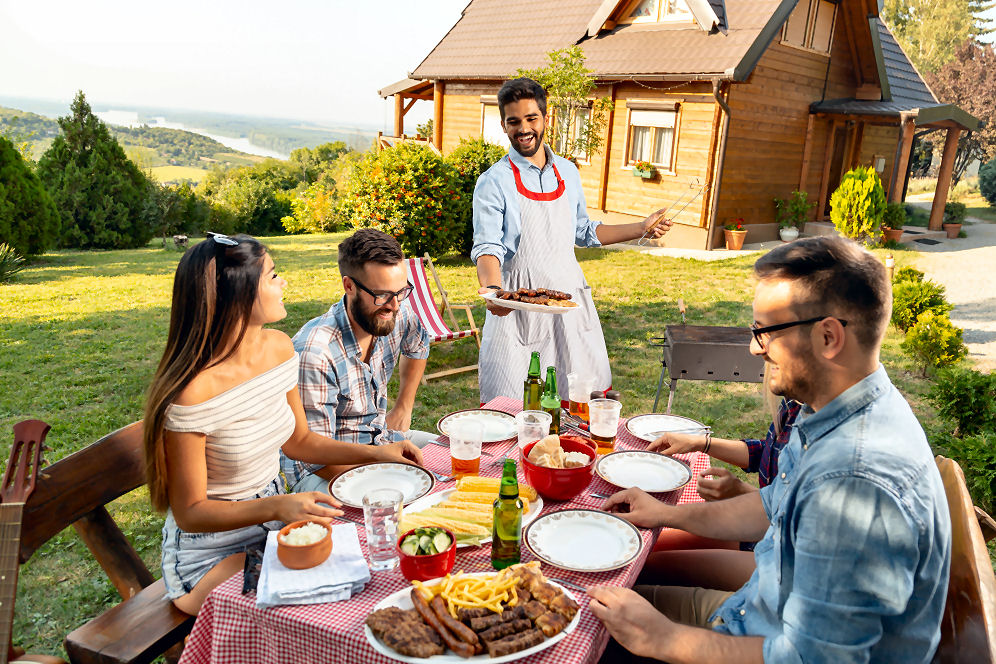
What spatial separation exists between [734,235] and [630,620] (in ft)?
47.1

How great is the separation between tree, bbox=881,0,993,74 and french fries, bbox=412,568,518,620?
54118mm

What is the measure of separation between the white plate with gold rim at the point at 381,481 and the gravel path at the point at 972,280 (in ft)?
26.0

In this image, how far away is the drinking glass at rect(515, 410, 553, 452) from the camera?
111 inches

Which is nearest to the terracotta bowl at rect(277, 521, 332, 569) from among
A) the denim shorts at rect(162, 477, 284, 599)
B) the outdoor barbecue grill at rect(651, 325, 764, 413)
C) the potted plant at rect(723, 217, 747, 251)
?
the denim shorts at rect(162, 477, 284, 599)

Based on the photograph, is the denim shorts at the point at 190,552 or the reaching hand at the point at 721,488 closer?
the denim shorts at the point at 190,552

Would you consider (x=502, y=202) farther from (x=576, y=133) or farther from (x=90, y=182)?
(x=90, y=182)

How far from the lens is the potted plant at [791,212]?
1639 cm

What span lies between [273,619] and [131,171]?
19220 millimetres

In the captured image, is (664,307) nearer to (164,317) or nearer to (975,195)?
(164,317)

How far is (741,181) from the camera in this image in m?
15.5

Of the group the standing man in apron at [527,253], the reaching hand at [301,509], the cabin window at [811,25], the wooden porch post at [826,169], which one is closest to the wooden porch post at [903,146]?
the wooden porch post at [826,169]

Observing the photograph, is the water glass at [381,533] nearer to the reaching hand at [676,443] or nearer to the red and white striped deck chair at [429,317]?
the reaching hand at [676,443]

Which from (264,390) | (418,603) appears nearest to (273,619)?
(418,603)

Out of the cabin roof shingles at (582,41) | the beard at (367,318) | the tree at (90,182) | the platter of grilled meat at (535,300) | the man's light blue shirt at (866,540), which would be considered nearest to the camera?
the man's light blue shirt at (866,540)
